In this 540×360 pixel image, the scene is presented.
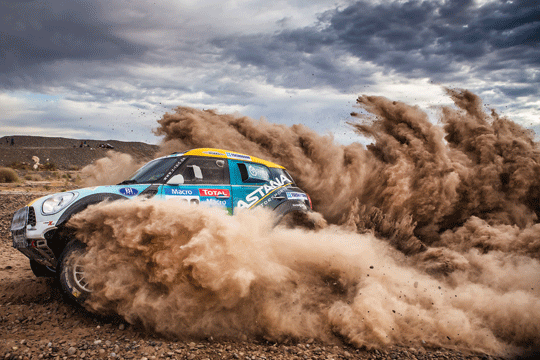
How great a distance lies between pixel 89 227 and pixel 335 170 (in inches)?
227

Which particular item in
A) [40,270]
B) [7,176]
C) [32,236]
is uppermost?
[32,236]

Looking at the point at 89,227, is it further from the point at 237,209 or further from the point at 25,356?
the point at 237,209

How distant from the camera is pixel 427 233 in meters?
8.19

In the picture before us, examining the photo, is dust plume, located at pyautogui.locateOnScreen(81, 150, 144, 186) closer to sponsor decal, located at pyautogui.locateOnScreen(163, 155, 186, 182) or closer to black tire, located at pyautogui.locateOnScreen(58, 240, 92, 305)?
sponsor decal, located at pyautogui.locateOnScreen(163, 155, 186, 182)

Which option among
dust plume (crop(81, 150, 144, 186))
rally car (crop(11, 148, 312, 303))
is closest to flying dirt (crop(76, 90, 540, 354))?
rally car (crop(11, 148, 312, 303))

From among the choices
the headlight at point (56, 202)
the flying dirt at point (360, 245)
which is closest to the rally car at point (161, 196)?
the headlight at point (56, 202)

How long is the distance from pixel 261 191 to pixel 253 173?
1.12 feet

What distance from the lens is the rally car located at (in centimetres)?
443

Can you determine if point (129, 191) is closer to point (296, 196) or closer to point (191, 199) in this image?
point (191, 199)

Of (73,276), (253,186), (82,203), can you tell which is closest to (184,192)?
(253,186)

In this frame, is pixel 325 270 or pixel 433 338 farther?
pixel 325 270

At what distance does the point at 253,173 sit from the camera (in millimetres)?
6023

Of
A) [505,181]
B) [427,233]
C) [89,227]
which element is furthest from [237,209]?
[505,181]

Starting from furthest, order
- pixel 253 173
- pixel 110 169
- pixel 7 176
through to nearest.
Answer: pixel 7 176
pixel 110 169
pixel 253 173
